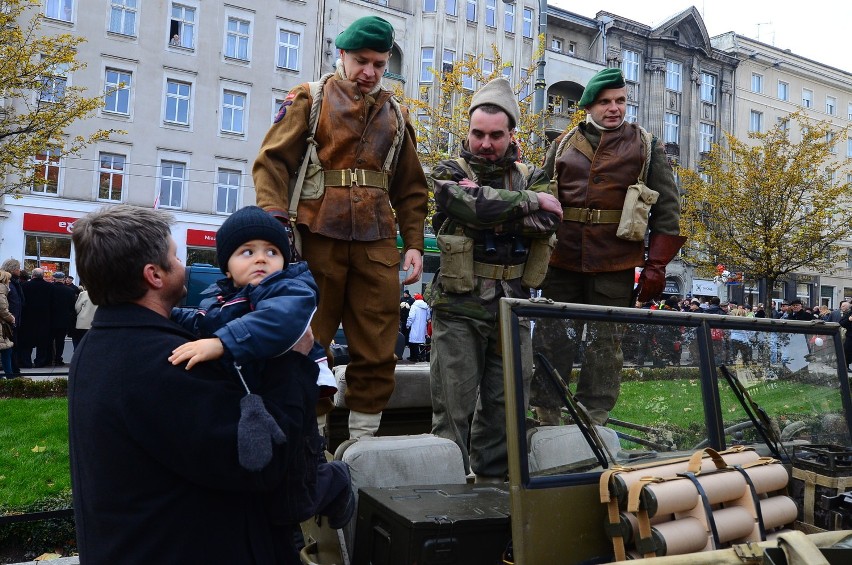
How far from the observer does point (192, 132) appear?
2722cm

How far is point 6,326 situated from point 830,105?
5182cm

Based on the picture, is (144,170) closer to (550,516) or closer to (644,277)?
(644,277)

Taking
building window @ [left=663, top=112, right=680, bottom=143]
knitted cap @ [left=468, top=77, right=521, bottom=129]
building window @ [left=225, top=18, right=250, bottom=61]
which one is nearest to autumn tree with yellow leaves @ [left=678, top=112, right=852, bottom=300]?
building window @ [left=663, top=112, right=680, bottom=143]

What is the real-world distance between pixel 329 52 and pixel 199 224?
343 inches

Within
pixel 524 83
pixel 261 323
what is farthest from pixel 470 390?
pixel 524 83

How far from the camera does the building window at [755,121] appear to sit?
147 ft

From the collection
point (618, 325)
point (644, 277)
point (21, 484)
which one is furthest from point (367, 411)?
point (21, 484)

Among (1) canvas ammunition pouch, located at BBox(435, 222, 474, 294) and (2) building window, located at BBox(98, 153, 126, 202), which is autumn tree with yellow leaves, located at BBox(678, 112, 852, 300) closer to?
(2) building window, located at BBox(98, 153, 126, 202)

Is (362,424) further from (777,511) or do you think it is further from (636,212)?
(636,212)

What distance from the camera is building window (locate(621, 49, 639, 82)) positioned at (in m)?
39.4

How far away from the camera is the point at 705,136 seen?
42000 mm

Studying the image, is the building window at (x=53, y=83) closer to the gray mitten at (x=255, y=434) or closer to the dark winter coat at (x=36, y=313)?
the dark winter coat at (x=36, y=313)

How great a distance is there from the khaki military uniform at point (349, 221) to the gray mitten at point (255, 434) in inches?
59.6

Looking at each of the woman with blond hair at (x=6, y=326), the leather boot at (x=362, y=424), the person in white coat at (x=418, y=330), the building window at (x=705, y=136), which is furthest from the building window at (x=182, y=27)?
the building window at (x=705, y=136)
